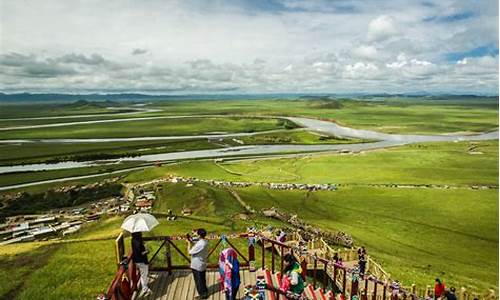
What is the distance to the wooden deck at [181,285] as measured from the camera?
627 inches

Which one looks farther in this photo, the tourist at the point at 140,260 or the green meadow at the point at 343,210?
the green meadow at the point at 343,210

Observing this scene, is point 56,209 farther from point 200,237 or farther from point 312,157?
point 312,157

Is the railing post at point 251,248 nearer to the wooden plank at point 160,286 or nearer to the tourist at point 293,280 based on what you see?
the tourist at point 293,280

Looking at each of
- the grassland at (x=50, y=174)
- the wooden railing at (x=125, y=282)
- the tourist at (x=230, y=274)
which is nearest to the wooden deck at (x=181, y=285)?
the wooden railing at (x=125, y=282)

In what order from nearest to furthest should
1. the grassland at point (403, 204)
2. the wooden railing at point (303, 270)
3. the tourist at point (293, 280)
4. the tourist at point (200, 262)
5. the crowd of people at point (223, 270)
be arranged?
the tourist at point (293, 280) → the crowd of people at point (223, 270) → the wooden railing at point (303, 270) → the tourist at point (200, 262) → the grassland at point (403, 204)

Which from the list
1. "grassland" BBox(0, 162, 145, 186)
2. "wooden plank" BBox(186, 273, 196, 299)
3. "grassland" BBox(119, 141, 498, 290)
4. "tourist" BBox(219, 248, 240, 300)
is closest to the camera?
"tourist" BBox(219, 248, 240, 300)

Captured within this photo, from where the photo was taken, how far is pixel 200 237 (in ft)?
51.1

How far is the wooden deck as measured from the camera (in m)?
15.9

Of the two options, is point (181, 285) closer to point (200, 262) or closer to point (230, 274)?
point (200, 262)

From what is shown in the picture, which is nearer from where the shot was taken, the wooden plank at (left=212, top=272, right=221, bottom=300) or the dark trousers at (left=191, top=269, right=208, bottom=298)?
the dark trousers at (left=191, top=269, right=208, bottom=298)

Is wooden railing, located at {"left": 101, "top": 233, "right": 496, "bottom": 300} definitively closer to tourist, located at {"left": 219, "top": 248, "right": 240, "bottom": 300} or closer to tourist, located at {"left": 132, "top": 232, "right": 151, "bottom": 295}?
tourist, located at {"left": 132, "top": 232, "right": 151, "bottom": 295}

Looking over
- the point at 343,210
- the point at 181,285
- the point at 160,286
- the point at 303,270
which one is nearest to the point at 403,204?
the point at 343,210

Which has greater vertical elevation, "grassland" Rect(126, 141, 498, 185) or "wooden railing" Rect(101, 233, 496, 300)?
"wooden railing" Rect(101, 233, 496, 300)

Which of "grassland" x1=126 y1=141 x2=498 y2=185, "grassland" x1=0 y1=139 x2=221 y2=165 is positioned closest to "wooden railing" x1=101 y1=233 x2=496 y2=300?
"grassland" x1=126 y1=141 x2=498 y2=185
